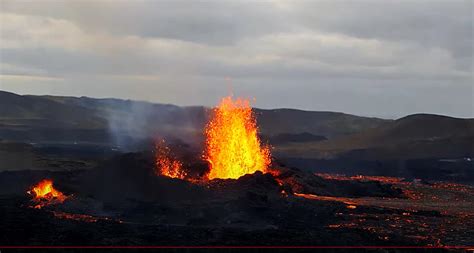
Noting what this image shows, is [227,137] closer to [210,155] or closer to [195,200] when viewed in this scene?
[210,155]

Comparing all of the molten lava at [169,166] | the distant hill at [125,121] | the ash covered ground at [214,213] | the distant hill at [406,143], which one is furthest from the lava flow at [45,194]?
the distant hill at [406,143]

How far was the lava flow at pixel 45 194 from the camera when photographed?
40625 mm

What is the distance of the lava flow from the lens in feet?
133

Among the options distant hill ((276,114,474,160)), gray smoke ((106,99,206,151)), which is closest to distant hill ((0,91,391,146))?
gray smoke ((106,99,206,151))

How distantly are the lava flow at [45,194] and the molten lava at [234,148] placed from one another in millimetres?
12714

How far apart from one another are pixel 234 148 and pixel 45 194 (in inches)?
709

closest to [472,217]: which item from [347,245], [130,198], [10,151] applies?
[347,245]

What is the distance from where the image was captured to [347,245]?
29906 mm

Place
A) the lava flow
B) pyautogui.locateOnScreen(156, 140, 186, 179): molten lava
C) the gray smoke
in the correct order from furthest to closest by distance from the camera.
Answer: the gray smoke, pyautogui.locateOnScreen(156, 140, 186, 179): molten lava, the lava flow

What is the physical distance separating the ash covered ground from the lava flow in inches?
23.3

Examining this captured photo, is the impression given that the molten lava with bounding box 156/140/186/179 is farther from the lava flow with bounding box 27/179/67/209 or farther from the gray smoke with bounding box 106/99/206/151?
the gray smoke with bounding box 106/99/206/151

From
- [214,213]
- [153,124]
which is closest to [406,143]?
[153,124]

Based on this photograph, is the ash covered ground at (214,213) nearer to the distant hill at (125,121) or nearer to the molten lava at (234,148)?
the molten lava at (234,148)

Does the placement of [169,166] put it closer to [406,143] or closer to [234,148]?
[234,148]
